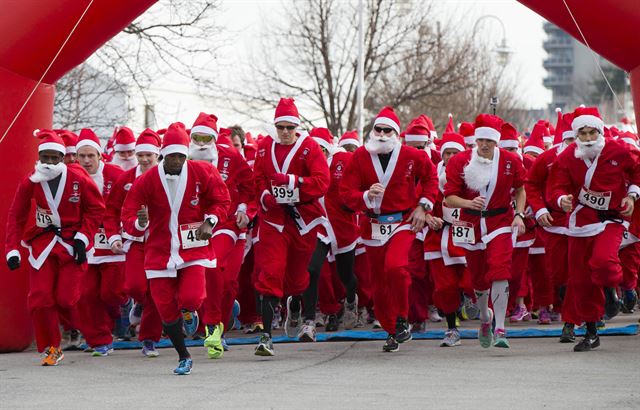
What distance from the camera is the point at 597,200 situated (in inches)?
487

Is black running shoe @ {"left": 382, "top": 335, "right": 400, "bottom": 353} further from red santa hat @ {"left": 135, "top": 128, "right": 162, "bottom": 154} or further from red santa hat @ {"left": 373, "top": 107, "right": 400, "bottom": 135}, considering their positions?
red santa hat @ {"left": 135, "top": 128, "right": 162, "bottom": 154}

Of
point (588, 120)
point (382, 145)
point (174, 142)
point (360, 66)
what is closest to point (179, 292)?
point (174, 142)

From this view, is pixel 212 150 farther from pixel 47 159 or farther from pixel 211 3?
pixel 211 3

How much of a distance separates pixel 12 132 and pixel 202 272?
3.10m

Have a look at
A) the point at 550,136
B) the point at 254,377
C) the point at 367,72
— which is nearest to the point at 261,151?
the point at 254,377

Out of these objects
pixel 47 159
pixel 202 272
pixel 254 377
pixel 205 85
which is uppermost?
pixel 205 85

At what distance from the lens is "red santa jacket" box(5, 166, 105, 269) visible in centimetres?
1255

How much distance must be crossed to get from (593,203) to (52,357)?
4.91 metres

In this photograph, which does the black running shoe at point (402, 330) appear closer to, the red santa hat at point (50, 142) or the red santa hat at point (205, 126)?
the red santa hat at point (205, 126)

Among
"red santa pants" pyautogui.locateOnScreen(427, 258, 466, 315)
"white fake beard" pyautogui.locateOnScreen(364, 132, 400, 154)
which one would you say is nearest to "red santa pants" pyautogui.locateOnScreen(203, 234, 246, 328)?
"white fake beard" pyautogui.locateOnScreen(364, 132, 400, 154)

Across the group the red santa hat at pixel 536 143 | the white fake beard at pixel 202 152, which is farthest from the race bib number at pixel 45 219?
the red santa hat at pixel 536 143

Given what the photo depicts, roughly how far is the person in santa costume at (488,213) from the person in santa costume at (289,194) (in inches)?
51.4

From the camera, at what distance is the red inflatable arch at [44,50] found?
12.3 meters

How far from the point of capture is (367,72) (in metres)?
35.5
